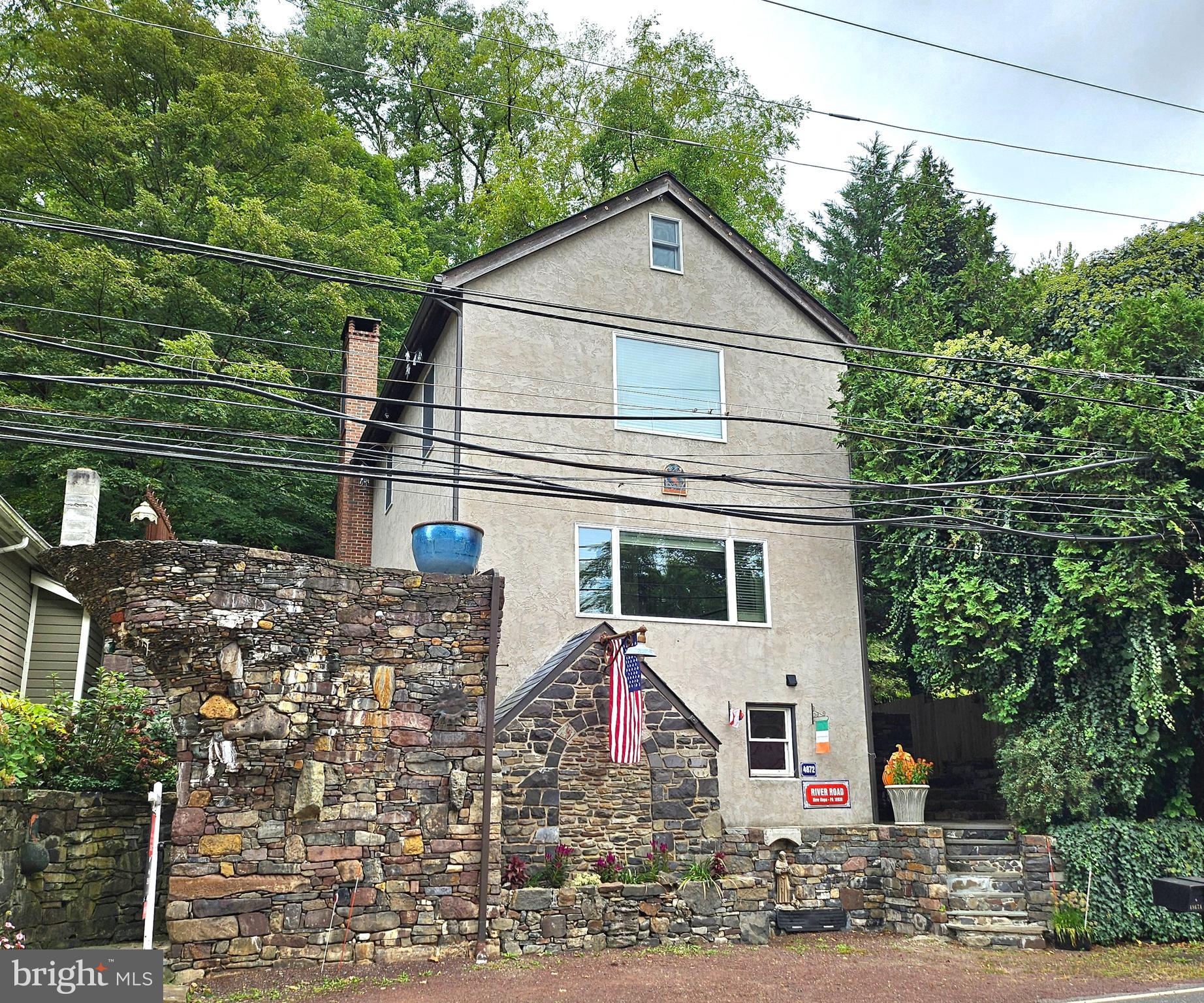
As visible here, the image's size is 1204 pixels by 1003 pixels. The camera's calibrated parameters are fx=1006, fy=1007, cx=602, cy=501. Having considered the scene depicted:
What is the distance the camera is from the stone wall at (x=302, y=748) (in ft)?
33.8

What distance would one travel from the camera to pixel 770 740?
1547 cm

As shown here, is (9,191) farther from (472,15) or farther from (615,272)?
(472,15)

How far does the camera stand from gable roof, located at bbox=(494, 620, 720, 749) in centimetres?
1276

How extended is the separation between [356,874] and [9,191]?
1799 cm

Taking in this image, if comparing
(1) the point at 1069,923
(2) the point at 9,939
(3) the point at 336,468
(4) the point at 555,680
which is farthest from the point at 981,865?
(2) the point at 9,939

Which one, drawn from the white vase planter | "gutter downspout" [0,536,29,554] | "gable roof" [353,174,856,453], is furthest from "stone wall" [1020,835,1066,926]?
"gutter downspout" [0,536,29,554]

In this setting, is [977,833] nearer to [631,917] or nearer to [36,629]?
[631,917]

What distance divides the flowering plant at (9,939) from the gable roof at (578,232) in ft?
25.2

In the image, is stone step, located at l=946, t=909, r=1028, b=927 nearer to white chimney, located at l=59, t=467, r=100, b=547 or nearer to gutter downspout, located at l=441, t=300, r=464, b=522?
gutter downspout, located at l=441, t=300, r=464, b=522

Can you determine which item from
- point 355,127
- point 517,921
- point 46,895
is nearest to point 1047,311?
point 517,921

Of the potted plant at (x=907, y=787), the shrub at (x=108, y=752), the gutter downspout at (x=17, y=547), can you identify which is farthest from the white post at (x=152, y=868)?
the potted plant at (x=907, y=787)

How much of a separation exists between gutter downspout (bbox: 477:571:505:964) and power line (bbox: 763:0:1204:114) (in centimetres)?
703

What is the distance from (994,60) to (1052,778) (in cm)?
944

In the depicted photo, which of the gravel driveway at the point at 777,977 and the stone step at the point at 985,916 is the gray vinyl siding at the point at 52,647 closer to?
the gravel driveway at the point at 777,977
